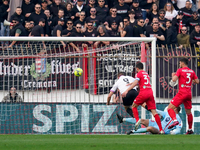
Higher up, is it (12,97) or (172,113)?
(12,97)

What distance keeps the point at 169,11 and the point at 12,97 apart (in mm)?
6947

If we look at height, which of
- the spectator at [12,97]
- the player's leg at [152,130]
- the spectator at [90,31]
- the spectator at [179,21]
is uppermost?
the spectator at [179,21]

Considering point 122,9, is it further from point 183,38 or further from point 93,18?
point 183,38

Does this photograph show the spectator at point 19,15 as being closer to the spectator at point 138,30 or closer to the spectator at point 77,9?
the spectator at point 77,9

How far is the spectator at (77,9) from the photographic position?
14.7 meters

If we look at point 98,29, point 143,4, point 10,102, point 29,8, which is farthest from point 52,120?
point 143,4

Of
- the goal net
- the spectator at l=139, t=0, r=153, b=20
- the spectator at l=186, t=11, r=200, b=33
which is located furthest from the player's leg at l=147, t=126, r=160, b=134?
the spectator at l=139, t=0, r=153, b=20

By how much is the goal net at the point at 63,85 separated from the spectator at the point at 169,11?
358 cm

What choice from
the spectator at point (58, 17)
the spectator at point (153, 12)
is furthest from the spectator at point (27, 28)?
the spectator at point (153, 12)

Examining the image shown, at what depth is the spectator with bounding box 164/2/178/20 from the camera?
615 inches

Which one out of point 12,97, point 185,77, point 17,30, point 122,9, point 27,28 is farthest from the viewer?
point 122,9

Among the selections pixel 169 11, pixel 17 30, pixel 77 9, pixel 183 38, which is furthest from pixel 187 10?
pixel 17 30

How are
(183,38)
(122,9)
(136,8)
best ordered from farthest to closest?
(136,8)
(122,9)
(183,38)

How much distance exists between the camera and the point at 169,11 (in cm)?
1570
